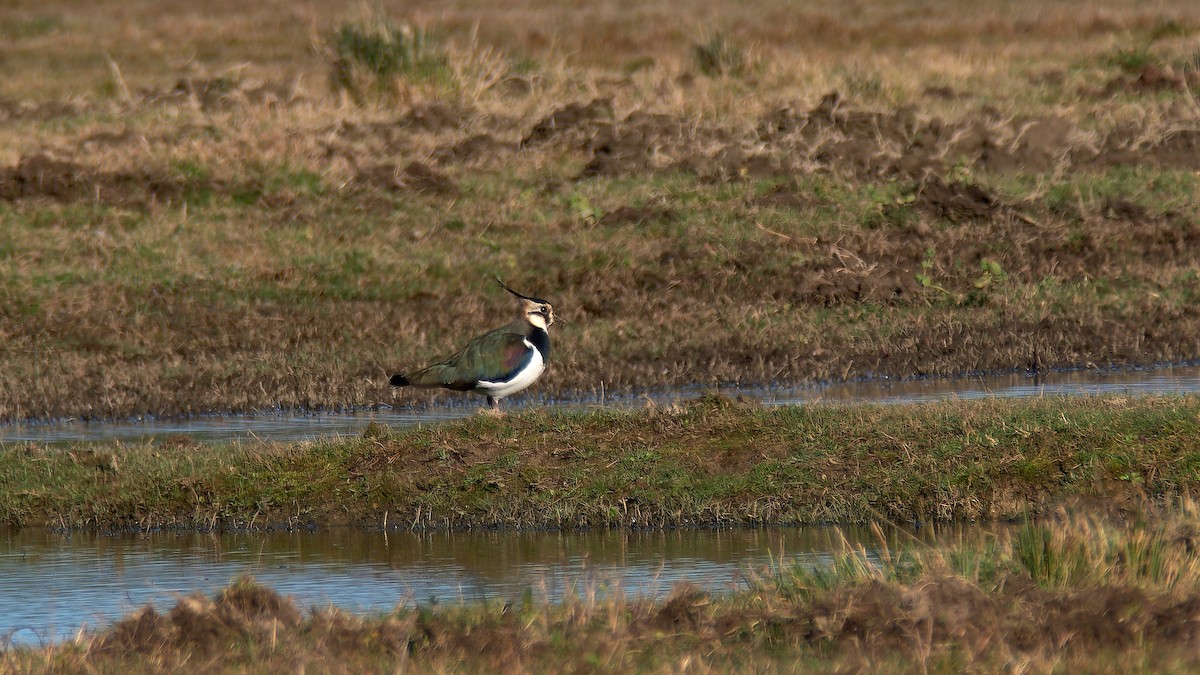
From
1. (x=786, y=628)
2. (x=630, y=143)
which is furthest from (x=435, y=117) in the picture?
(x=786, y=628)

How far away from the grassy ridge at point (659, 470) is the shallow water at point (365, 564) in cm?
18

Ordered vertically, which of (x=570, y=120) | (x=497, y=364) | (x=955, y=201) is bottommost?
(x=497, y=364)

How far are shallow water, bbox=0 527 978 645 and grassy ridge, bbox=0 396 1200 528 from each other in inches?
7.1

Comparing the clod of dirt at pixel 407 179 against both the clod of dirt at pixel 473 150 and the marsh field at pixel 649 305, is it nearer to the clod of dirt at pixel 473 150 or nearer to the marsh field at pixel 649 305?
the marsh field at pixel 649 305

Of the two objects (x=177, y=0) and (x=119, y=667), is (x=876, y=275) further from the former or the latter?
(x=177, y=0)

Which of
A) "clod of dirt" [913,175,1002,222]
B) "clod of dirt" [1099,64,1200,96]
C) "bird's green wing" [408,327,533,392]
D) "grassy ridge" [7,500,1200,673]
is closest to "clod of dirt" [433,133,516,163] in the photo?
"clod of dirt" [913,175,1002,222]

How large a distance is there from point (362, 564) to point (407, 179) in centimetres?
1106

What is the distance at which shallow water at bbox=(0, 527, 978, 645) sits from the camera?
8531mm

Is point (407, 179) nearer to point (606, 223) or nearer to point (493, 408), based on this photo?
point (606, 223)

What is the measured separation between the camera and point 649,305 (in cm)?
1678

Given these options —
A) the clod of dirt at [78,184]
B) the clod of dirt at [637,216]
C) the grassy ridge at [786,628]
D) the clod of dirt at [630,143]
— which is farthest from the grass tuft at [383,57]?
the grassy ridge at [786,628]

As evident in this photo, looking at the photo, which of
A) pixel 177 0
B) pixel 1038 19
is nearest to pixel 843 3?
pixel 1038 19

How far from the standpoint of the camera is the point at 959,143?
20.8 m

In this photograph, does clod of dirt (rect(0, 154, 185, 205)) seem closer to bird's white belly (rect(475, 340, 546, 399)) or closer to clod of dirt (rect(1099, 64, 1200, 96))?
bird's white belly (rect(475, 340, 546, 399))
